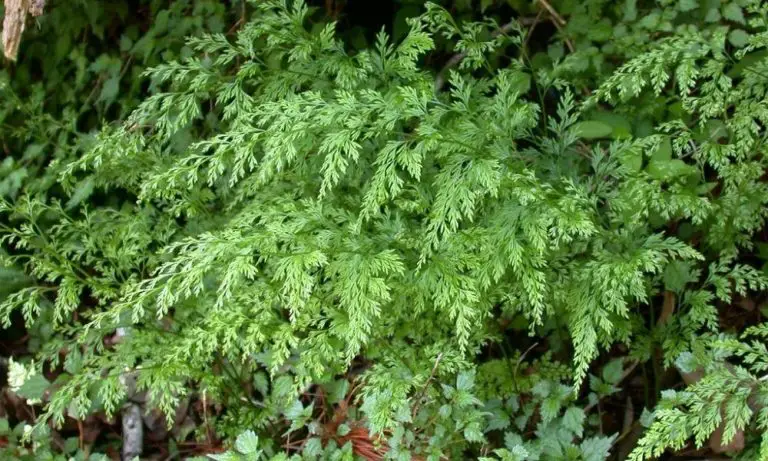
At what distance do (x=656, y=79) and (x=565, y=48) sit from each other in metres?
1.12

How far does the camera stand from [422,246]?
2264 millimetres

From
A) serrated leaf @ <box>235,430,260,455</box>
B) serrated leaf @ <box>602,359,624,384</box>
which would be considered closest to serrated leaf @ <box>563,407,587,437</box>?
serrated leaf @ <box>602,359,624,384</box>

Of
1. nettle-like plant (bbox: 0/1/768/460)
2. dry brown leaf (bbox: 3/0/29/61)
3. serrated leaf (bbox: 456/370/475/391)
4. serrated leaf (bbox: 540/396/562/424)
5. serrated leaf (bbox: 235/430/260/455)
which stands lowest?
serrated leaf (bbox: 540/396/562/424)

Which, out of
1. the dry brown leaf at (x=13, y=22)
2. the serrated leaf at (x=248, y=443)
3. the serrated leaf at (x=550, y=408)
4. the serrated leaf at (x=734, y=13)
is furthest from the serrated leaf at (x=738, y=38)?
the dry brown leaf at (x=13, y=22)

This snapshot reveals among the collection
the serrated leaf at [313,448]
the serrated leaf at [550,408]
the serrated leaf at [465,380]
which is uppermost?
the serrated leaf at [465,380]

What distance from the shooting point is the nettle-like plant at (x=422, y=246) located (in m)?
2.15

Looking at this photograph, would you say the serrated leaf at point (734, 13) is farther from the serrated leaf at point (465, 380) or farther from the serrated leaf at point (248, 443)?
the serrated leaf at point (248, 443)

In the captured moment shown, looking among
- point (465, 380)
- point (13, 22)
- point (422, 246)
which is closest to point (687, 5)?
point (422, 246)

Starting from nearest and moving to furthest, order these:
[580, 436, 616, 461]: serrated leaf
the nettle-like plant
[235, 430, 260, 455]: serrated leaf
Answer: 1. the nettle-like plant
2. [580, 436, 616, 461]: serrated leaf
3. [235, 430, 260, 455]: serrated leaf

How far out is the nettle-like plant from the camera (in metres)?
2.15

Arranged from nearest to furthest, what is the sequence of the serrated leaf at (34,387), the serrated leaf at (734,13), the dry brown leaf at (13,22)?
the dry brown leaf at (13,22) → the serrated leaf at (734,13) → the serrated leaf at (34,387)

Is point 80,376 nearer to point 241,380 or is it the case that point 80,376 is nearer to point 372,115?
point 241,380

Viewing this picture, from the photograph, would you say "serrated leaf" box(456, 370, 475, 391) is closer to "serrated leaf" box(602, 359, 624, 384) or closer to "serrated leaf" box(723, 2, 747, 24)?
"serrated leaf" box(602, 359, 624, 384)

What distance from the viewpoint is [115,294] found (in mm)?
2855
